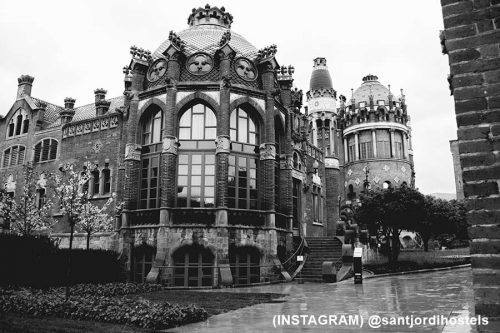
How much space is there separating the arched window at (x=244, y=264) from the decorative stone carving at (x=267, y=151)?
506 cm

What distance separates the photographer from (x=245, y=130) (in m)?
25.1

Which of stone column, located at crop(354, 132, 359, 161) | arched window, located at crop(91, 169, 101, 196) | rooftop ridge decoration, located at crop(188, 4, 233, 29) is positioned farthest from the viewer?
stone column, located at crop(354, 132, 359, 161)

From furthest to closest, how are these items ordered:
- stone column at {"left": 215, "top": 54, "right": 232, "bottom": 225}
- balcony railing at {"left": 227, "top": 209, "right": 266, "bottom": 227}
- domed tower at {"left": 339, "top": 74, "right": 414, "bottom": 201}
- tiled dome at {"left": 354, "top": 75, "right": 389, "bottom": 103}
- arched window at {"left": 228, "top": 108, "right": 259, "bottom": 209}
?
tiled dome at {"left": 354, "top": 75, "right": 389, "bottom": 103}
domed tower at {"left": 339, "top": 74, "right": 414, "bottom": 201}
arched window at {"left": 228, "top": 108, "right": 259, "bottom": 209}
balcony railing at {"left": 227, "top": 209, "right": 266, "bottom": 227}
stone column at {"left": 215, "top": 54, "right": 232, "bottom": 225}

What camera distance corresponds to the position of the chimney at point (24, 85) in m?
37.2

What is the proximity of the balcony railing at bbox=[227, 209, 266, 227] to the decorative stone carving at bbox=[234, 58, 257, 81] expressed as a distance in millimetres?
7764

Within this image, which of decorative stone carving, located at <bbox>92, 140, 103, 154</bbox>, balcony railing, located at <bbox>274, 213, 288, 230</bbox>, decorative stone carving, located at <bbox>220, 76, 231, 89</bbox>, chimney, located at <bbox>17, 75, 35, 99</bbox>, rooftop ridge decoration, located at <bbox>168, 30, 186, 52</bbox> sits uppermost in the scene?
chimney, located at <bbox>17, 75, 35, 99</bbox>

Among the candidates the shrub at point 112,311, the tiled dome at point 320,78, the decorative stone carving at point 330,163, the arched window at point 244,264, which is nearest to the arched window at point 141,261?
the arched window at point 244,264

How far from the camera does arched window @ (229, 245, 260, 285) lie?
22875 millimetres

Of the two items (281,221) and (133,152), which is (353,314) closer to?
(281,221)

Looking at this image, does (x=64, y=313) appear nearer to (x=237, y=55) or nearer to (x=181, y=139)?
(x=181, y=139)

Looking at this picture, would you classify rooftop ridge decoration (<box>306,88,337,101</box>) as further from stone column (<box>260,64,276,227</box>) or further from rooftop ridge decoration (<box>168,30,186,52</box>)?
rooftop ridge decoration (<box>168,30,186,52</box>)

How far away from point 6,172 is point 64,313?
28.1 m

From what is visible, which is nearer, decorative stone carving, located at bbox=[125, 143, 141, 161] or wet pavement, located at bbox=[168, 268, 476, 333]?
wet pavement, located at bbox=[168, 268, 476, 333]

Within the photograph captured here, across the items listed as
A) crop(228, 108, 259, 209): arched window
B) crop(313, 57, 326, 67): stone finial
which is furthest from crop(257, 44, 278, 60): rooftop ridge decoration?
crop(313, 57, 326, 67): stone finial
